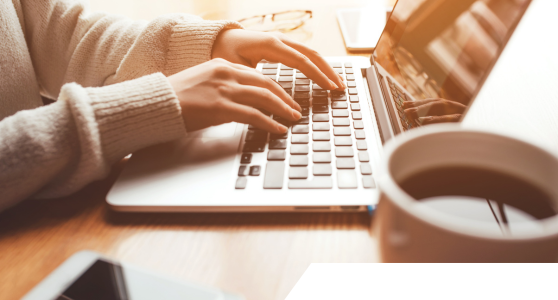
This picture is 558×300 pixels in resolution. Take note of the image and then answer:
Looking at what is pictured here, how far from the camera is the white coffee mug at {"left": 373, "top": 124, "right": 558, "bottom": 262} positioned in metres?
0.10

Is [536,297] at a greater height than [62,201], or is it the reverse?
[536,297]

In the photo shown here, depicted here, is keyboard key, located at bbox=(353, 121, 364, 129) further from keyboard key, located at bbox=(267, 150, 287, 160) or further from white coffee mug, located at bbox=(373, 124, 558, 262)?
white coffee mug, located at bbox=(373, 124, 558, 262)

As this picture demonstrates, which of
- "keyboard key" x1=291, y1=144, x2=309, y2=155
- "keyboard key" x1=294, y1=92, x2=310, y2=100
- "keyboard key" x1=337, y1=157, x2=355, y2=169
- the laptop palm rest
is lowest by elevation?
the laptop palm rest

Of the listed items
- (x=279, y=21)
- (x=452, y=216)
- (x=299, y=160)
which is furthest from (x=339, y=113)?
(x=279, y=21)

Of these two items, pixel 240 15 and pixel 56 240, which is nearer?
pixel 56 240

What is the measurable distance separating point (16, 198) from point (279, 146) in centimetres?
27

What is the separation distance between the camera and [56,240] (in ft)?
0.98

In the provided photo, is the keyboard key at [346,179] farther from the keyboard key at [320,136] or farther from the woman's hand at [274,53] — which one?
the woman's hand at [274,53]

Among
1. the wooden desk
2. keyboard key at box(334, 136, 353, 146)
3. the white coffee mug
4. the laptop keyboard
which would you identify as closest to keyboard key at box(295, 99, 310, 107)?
the laptop keyboard

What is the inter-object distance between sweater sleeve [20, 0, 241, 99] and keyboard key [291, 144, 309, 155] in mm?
243

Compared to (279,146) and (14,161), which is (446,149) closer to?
(279,146)

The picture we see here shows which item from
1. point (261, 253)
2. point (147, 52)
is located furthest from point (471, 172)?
point (147, 52)

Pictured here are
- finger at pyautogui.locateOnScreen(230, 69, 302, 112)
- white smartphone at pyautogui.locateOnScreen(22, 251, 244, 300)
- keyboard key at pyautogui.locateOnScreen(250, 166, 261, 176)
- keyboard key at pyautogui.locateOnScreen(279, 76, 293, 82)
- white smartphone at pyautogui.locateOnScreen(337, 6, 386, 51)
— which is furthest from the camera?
white smartphone at pyautogui.locateOnScreen(337, 6, 386, 51)

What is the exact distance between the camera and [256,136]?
0.41 m
